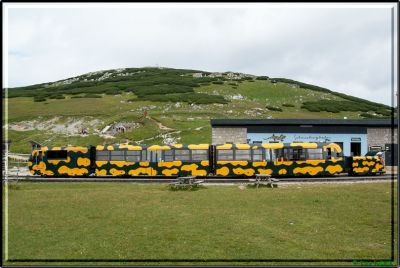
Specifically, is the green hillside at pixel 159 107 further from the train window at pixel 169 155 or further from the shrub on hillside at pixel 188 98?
the train window at pixel 169 155

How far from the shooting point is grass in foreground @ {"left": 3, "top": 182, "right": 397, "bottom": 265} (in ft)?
42.7

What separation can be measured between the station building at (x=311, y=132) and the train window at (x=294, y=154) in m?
12.2

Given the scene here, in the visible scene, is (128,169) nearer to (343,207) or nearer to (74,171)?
(74,171)

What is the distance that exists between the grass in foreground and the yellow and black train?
992 cm

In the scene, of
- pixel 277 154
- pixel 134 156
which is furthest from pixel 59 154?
pixel 277 154

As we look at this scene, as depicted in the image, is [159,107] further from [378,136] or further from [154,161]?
[154,161]

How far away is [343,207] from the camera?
800 inches


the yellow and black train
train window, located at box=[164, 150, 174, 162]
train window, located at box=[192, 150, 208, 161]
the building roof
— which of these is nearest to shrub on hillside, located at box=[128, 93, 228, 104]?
→ the building roof

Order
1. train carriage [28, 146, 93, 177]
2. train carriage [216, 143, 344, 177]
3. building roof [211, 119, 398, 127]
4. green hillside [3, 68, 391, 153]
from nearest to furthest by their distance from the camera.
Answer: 1. train carriage [216, 143, 344, 177]
2. train carriage [28, 146, 93, 177]
3. building roof [211, 119, 398, 127]
4. green hillside [3, 68, 391, 153]

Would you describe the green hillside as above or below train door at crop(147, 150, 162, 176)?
above

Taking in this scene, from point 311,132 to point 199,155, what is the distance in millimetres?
18189

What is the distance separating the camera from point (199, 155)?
3628 cm

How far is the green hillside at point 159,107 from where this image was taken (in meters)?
67.0

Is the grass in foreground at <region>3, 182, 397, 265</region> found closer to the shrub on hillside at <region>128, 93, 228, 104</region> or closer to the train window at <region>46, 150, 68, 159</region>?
→ the train window at <region>46, 150, 68, 159</region>
